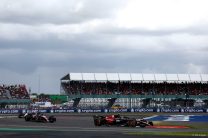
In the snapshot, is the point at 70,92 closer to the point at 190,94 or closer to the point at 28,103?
the point at 28,103

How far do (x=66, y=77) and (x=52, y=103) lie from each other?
17046 mm

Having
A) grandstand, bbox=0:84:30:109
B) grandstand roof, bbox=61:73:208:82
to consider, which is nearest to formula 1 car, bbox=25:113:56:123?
grandstand, bbox=0:84:30:109

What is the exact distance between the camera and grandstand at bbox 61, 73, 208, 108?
9694 centimetres

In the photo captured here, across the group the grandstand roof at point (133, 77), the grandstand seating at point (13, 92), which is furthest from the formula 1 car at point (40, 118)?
the grandstand roof at point (133, 77)

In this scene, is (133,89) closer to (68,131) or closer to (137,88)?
(137,88)

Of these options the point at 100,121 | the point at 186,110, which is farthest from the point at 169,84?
the point at 100,121

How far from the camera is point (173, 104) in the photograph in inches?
3957

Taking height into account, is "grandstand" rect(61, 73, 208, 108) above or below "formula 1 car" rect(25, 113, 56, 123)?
above

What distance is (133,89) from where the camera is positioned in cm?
10194

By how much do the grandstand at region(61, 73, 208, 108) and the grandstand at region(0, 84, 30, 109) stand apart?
8.99 m

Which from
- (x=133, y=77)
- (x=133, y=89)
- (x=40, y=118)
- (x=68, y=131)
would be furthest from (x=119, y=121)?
(x=133, y=77)

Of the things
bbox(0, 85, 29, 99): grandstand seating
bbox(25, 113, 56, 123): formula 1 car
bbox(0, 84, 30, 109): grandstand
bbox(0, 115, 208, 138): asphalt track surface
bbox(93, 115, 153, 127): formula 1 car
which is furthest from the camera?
bbox(0, 85, 29, 99): grandstand seating

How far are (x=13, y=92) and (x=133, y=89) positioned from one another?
25866 mm

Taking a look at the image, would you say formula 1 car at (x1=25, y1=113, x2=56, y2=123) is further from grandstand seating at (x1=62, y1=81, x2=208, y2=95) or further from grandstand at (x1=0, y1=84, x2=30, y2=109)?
grandstand seating at (x1=62, y1=81, x2=208, y2=95)
